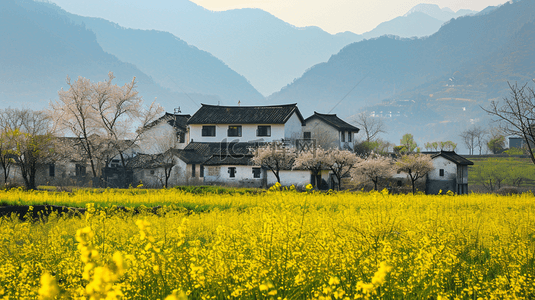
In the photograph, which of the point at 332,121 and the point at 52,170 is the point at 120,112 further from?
the point at 332,121

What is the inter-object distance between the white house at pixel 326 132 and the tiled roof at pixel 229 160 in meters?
11.4

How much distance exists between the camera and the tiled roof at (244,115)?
43344 millimetres

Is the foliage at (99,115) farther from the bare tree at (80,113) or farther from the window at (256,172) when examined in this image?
the window at (256,172)

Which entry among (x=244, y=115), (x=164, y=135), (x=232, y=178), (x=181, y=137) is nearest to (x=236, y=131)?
(x=244, y=115)

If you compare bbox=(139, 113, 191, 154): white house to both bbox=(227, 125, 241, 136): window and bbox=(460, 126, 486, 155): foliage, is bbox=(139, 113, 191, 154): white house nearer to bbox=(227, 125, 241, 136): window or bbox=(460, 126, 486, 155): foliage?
bbox=(227, 125, 241, 136): window

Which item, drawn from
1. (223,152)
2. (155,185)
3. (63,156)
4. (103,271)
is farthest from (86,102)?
(103,271)

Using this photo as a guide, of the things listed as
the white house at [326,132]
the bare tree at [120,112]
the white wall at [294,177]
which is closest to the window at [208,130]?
the bare tree at [120,112]

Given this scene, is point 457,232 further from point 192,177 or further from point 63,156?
point 63,156

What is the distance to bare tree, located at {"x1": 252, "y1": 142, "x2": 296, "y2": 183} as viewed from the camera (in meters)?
34.8

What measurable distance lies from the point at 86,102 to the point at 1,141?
11.8 m

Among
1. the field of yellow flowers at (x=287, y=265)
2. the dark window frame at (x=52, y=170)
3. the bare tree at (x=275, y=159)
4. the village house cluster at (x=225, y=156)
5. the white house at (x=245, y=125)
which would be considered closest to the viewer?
the field of yellow flowers at (x=287, y=265)

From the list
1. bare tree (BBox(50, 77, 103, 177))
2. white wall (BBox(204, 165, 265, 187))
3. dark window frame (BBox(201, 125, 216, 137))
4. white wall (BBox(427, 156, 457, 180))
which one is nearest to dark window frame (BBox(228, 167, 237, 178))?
white wall (BBox(204, 165, 265, 187))

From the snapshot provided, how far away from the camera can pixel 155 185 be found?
124ft

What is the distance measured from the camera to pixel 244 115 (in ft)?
A: 147
